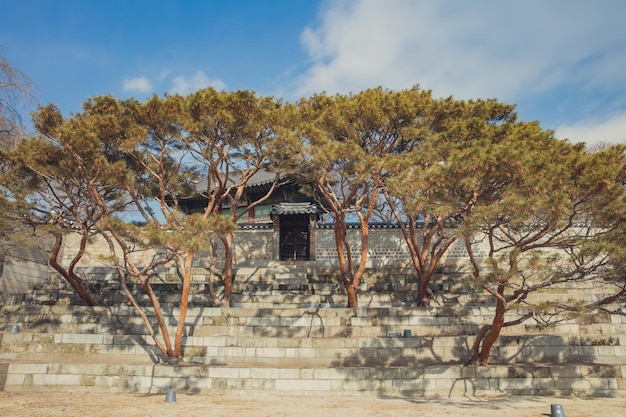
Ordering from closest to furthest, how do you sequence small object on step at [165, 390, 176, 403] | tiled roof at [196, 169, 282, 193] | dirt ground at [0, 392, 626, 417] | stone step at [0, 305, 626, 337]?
1. dirt ground at [0, 392, 626, 417]
2. small object on step at [165, 390, 176, 403]
3. stone step at [0, 305, 626, 337]
4. tiled roof at [196, 169, 282, 193]

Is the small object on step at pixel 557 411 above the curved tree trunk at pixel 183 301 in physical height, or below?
below

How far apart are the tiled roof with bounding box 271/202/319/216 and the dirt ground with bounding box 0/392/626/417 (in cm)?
1012

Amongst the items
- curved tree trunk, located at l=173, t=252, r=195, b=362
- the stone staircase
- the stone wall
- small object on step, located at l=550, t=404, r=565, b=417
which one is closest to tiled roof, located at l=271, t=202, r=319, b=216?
the stone staircase

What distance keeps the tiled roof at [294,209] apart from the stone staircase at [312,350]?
5.18m

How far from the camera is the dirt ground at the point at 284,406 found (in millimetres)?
7410

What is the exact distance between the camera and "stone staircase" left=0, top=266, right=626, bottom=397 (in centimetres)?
905

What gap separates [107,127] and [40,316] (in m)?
6.17

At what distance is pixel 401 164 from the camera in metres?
10.6

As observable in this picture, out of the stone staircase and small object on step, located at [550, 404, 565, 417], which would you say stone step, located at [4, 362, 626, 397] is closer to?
the stone staircase

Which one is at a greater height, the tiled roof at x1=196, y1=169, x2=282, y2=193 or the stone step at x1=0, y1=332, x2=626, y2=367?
the tiled roof at x1=196, y1=169, x2=282, y2=193

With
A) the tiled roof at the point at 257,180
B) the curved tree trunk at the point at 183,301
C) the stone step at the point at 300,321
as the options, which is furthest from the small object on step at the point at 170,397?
the tiled roof at the point at 257,180

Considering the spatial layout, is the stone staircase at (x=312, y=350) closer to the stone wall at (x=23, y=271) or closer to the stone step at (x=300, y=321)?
the stone step at (x=300, y=321)

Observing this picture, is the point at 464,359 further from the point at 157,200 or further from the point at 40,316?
the point at 40,316

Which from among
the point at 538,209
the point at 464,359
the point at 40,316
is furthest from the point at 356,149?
the point at 40,316
